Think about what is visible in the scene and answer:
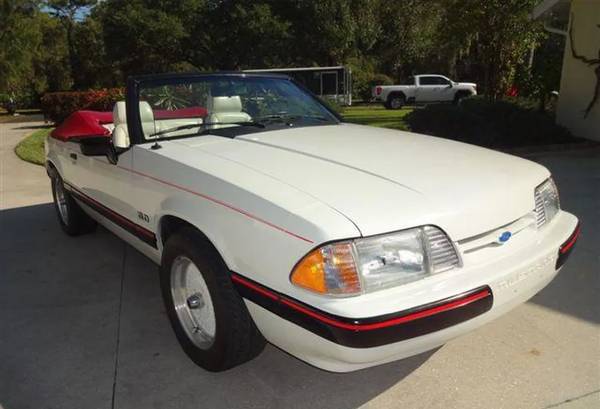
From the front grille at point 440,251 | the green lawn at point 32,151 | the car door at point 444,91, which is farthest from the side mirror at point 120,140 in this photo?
the car door at point 444,91

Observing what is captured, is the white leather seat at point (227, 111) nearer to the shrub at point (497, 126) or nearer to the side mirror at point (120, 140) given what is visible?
the side mirror at point (120, 140)

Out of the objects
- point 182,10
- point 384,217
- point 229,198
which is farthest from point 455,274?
point 182,10

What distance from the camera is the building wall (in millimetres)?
9227

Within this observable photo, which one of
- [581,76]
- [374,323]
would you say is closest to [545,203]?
[374,323]

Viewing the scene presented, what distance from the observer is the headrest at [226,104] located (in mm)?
3531

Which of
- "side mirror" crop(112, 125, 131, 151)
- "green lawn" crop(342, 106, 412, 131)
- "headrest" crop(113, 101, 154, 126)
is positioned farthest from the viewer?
"green lawn" crop(342, 106, 412, 131)

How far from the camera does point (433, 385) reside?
2.58 metres

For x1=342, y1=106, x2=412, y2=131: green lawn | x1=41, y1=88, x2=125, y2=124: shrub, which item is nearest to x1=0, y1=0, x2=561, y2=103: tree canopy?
x1=342, y1=106, x2=412, y2=131: green lawn

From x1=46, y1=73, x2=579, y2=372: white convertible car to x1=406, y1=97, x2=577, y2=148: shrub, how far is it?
20.3 ft

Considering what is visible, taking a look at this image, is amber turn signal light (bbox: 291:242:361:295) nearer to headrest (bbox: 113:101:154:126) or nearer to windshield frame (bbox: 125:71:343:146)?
windshield frame (bbox: 125:71:343:146)

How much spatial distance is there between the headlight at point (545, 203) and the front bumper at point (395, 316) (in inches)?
13.8

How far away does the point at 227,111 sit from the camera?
3525 millimetres

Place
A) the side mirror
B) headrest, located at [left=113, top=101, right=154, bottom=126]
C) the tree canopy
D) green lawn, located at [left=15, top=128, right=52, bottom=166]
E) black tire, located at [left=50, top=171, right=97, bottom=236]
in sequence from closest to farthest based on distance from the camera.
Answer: the side mirror, headrest, located at [left=113, top=101, right=154, bottom=126], black tire, located at [left=50, top=171, right=97, bottom=236], green lawn, located at [left=15, top=128, right=52, bottom=166], the tree canopy

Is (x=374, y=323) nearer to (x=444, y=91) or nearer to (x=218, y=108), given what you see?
(x=218, y=108)
